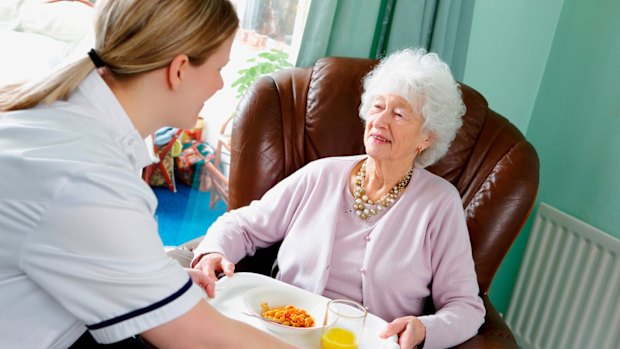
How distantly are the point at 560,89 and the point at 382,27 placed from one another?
2.61ft

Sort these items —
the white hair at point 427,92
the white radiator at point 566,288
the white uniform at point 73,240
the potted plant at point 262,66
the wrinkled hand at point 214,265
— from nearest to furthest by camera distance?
the white uniform at point 73,240 → the wrinkled hand at point 214,265 → the white hair at point 427,92 → the white radiator at point 566,288 → the potted plant at point 262,66

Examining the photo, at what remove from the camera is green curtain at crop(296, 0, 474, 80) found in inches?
83.4

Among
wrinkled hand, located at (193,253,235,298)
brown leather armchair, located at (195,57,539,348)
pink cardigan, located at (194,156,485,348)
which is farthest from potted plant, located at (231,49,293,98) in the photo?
wrinkled hand, located at (193,253,235,298)

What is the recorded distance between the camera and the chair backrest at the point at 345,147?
5.48ft

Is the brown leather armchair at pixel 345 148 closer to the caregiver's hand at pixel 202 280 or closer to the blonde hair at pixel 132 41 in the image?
the caregiver's hand at pixel 202 280

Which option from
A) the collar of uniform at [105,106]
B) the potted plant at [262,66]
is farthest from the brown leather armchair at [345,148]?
the collar of uniform at [105,106]

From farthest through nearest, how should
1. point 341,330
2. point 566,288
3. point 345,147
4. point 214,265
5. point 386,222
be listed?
point 566,288, point 345,147, point 386,222, point 214,265, point 341,330

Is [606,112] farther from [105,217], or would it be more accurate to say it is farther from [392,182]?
[105,217]

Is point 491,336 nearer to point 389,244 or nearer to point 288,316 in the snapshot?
point 389,244

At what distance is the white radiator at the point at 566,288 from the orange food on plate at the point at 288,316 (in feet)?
4.02

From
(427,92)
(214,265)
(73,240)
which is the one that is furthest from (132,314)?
(427,92)

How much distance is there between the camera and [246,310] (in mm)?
1281

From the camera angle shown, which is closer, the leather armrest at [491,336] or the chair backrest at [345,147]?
the leather armrest at [491,336]

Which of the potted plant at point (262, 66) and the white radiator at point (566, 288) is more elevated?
the potted plant at point (262, 66)
